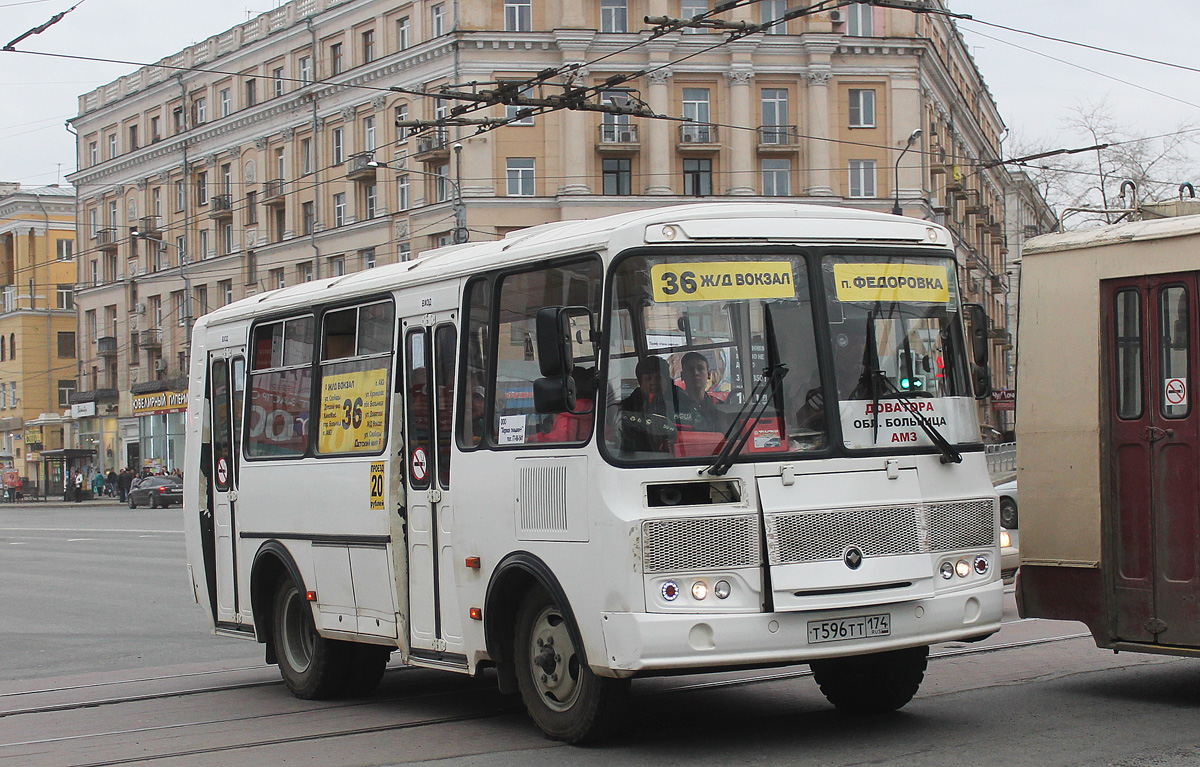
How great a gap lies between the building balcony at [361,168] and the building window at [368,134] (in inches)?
15.8

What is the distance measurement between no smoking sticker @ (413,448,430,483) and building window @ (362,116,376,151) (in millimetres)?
48979

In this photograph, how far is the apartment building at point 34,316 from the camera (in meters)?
86.9

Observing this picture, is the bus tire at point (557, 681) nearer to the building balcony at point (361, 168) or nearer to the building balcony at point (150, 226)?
the building balcony at point (361, 168)

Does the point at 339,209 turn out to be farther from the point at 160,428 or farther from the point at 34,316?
the point at 34,316

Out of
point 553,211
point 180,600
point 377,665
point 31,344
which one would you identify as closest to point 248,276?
point 553,211

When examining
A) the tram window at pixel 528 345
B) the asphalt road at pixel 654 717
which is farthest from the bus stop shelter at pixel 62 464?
the tram window at pixel 528 345

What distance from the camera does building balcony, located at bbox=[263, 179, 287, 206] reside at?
61.8 meters

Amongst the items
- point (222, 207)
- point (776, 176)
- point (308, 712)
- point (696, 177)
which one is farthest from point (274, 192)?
point (308, 712)

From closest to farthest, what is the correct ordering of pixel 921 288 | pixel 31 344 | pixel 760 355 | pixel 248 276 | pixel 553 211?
pixel 760 355, pixel 921 288, pixel 553 211, pixel 248 276, pixel 31 344

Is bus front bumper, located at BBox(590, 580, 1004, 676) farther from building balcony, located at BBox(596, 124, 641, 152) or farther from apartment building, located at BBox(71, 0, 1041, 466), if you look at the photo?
building balcony, located at BBox(596, 124, 641, 152)

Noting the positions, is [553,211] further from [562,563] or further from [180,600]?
[562,563]

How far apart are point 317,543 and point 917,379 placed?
4.31 metres

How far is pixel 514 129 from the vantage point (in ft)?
172

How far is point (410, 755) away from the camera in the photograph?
26.1 feet
